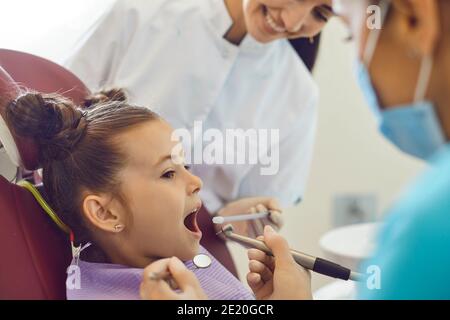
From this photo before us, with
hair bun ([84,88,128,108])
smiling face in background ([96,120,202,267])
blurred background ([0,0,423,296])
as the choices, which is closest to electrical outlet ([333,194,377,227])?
blurred background ([0,0,423,296])

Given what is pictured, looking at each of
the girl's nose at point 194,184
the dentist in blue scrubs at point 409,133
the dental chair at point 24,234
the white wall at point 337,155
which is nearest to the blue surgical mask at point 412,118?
the dentist in blue scrubs at point 409,133

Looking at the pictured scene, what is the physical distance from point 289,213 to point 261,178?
2.9 inches

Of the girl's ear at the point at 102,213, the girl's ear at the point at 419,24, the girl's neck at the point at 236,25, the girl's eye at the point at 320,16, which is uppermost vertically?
the girl's ear at the point at 419,24

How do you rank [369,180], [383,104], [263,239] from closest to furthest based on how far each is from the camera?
[383,104] → [263,239] → [369,180]

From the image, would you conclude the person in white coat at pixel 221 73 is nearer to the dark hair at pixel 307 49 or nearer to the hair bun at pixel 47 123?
the dark hair at pixel 307 49

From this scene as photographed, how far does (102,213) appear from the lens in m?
0.88

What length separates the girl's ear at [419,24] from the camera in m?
0.61

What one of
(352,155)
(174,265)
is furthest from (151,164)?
(352,155)

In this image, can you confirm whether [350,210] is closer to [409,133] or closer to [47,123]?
[409,133]

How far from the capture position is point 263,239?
2.86 feet

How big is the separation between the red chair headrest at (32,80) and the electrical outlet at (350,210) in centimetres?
44

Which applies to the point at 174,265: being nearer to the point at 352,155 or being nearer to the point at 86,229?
the point at 86,229

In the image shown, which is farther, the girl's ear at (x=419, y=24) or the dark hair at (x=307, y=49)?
the dark hair at (x=307, y=49)

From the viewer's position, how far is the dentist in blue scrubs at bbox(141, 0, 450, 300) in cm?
51
